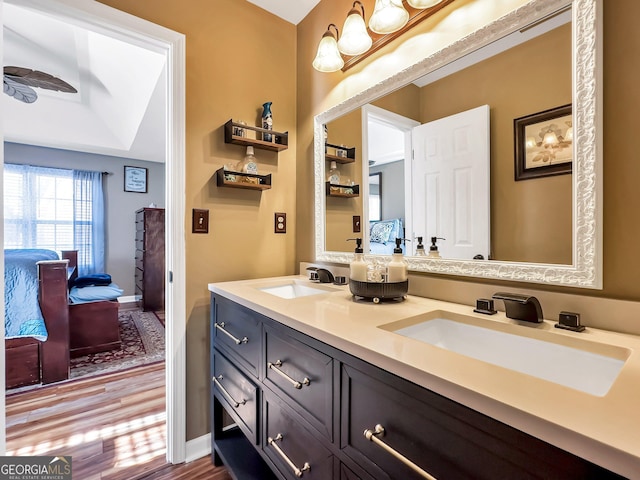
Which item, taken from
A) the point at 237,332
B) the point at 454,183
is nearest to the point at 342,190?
the point at 454,183

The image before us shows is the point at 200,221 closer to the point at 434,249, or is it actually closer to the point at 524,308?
the point at 434,249

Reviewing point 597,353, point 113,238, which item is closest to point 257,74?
point 597,353

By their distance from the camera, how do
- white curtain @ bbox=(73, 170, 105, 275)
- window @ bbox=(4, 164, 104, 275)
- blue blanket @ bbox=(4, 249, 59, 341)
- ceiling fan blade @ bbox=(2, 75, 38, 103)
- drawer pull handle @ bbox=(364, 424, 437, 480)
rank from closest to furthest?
drawer pull handle @ bbox=(364, 424, 437, 480), blue blanket @ bbox=(4, 249, 59, 341), ceiling fan blade @ bbox=(2, 75, 38, 103), window @ bbox=(4, 164, 104, 275), white curtain @ bbox=(73, 170, 105, 275)

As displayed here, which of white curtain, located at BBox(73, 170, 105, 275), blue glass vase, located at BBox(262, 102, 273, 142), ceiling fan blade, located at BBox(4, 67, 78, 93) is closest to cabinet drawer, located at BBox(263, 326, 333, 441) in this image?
blue glass vase, located at BBox(262, 102, 273, 142)

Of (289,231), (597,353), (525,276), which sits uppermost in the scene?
(289,231)

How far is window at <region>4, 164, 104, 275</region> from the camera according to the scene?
420 centimetres

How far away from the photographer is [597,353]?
0.72 m

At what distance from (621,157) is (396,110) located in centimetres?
82

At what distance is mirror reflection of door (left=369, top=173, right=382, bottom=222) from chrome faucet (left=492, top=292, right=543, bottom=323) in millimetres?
685

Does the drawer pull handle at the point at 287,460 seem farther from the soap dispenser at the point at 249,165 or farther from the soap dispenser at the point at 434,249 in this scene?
the soap dispenser at the point at 249,165

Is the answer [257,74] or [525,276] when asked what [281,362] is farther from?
[257,74]

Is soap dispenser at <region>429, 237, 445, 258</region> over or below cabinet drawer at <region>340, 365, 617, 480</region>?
over

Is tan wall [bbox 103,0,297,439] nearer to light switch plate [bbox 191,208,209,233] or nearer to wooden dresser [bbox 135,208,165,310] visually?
light switch plate [bbox 191,208,209,233]

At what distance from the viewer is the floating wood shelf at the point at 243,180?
5.52 feet
